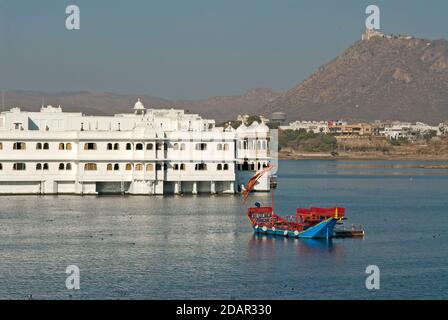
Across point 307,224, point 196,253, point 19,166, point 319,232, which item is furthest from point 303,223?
point 19,166

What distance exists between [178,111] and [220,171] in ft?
49.8

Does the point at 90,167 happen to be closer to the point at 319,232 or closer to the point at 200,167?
the point at 200,167

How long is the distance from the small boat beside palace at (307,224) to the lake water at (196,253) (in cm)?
96

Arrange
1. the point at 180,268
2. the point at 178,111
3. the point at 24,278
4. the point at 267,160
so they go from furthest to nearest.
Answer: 1. the point at 178,111
2. the point at 267,160
3. the point at 180,268
4. the point at 24,278

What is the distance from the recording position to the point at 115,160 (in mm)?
69125

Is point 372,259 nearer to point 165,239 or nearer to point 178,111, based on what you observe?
Answer: point 165,239

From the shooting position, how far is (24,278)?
3491 centimetres

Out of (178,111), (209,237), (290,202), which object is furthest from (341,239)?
(178,111)

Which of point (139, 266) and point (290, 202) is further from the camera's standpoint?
point (290, 202)

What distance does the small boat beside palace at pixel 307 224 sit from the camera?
1845 inches

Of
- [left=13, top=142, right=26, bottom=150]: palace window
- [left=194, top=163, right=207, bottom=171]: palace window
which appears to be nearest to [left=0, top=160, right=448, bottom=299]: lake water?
[left=194, top=163, right=207, bottom=171]: palace window

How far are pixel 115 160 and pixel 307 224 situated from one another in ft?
80.4

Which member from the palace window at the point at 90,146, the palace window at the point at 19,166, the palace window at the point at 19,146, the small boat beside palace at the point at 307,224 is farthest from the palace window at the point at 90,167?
the small boat beside palace at the point at 307,224

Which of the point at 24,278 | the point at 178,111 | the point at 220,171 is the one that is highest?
the point at 178,111
